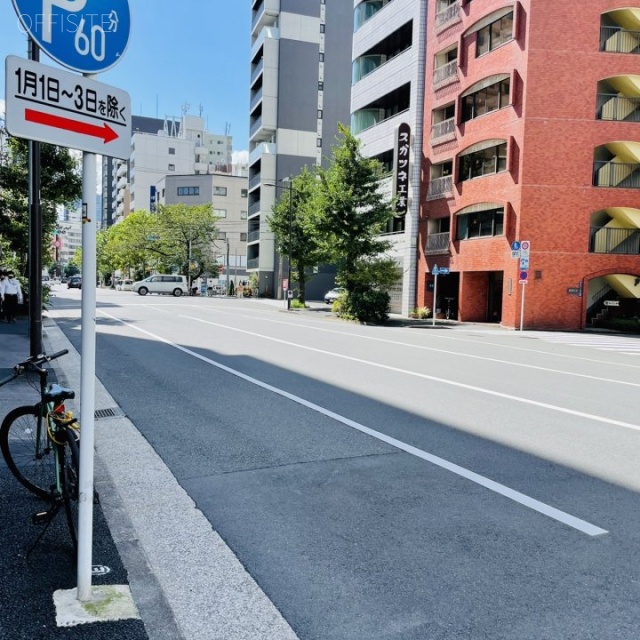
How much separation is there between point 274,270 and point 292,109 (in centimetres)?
1541

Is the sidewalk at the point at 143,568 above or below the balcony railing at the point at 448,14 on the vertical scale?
below

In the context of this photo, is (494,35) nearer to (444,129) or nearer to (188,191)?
(444,129)

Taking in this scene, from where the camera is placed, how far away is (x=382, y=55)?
3803cm

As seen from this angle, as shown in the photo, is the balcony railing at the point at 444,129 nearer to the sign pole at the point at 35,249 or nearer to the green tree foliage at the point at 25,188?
the green tree foliage at the point at 25,188

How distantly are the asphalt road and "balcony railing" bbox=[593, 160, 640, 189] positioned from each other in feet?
59.0

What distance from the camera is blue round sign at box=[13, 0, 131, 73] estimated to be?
286 centimetres

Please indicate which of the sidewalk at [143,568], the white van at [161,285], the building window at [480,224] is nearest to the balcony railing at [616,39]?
the building window at [480,224]

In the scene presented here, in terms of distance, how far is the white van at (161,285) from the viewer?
2139 inches

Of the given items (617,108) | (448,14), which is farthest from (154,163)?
(617,108)

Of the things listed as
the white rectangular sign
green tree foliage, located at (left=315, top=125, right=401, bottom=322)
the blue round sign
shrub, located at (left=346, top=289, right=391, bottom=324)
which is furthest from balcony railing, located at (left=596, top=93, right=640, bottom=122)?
the white rectangular sign

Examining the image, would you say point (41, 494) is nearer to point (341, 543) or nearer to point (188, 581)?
point (188, 581)

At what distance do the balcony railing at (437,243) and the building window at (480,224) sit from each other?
849 mm

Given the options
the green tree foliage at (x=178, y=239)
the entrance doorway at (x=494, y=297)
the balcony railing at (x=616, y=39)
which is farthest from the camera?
the green tree foliage at (x=178, y=239)

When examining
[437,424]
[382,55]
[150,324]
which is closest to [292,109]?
[382,55]
